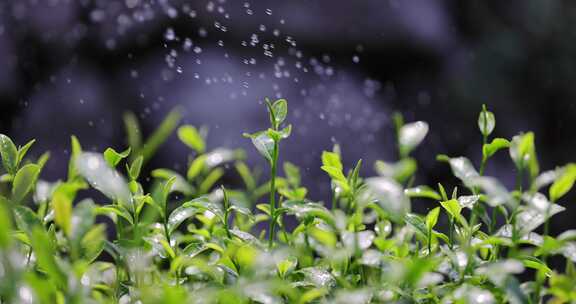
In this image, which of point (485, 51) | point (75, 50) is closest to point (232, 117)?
point (75, 50)

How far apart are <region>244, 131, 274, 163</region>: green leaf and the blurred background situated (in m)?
2.16

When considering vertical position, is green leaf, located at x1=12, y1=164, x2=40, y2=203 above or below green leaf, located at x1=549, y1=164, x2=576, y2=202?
below

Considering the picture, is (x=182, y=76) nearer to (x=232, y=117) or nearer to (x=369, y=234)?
(x=232, y=117)

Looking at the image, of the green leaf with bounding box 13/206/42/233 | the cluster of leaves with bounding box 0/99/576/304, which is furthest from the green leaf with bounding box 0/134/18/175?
the green leaf with bounding box 13/206/42/233

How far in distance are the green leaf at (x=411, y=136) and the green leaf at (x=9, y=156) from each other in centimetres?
37

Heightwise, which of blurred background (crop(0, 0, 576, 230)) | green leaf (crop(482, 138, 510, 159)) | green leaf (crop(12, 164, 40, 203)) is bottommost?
blurred background (crop(0, 0, 576, 230))

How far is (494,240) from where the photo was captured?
0.55 metres

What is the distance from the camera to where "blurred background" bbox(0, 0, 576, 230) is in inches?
115

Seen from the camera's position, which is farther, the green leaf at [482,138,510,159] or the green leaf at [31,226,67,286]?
the green leaf at [482,138,510,159]

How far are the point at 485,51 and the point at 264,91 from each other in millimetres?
1077

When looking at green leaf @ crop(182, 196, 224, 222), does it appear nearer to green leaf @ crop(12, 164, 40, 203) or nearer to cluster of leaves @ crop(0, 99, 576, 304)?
cluster of leaves @ crop(0, 99, 576, 304)

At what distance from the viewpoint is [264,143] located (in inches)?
25.8

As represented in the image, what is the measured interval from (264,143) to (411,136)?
16cm

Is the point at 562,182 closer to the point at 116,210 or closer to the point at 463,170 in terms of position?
the point at 463,170
